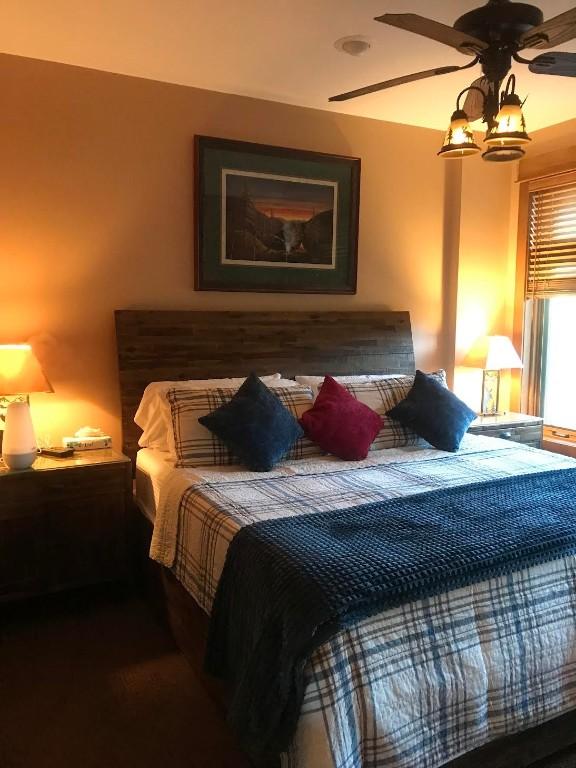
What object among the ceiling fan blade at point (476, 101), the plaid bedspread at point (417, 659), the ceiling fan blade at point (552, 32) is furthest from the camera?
the ceiling fan blade at point (476, 101)

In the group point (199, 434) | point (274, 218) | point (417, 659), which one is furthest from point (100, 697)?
point (274, 218)

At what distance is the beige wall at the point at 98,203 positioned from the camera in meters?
3.09

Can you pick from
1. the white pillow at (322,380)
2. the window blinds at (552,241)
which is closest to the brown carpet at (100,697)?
the white pillow at (322,380)

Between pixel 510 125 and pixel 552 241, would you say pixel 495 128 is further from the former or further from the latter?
pixel 552 241

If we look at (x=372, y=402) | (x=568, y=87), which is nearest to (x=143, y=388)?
(x=372, y=402)

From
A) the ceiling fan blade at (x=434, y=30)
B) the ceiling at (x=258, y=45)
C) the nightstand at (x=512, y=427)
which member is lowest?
the nightstand at (x=512, y=427)

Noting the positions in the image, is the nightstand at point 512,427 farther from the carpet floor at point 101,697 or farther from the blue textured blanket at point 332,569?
the carpet floor at point 101,697

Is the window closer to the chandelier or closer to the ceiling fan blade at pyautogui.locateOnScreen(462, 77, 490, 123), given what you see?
the ceiling fan blade at pyautogui.locateOnScreen(462, 77, 490, 123)

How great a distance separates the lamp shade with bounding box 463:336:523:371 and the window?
282mm

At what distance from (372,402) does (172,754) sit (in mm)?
1993

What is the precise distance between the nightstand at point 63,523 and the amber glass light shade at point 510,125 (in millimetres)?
2102

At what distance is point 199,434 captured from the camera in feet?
9.52

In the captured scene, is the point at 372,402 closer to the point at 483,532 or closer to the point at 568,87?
the point at 483,532

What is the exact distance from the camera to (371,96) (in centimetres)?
359
